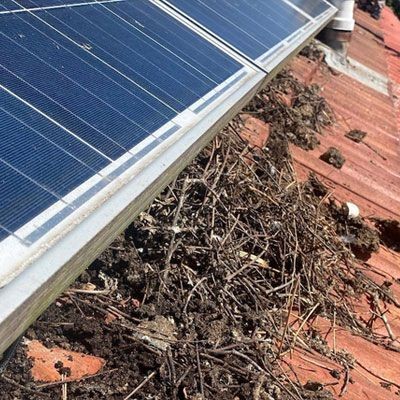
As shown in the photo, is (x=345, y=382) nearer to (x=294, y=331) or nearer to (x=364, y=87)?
(x=294, y=331)

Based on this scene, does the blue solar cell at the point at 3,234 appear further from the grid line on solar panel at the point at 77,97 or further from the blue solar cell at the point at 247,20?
the blue solar cell at the point at 247,20

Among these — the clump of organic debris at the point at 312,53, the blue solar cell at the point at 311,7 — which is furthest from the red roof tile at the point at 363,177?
the blue solar cell at the point at 311,7

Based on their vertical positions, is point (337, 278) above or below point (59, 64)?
below

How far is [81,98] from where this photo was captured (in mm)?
3410

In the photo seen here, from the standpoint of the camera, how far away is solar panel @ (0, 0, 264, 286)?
2.54 m

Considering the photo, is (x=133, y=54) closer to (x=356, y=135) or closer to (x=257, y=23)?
(x=257, y=23)

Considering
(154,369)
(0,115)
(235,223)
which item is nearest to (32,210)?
(0,115)

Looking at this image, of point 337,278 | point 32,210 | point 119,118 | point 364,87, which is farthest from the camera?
point 364,87

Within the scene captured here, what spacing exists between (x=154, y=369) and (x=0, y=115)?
1.62 metres

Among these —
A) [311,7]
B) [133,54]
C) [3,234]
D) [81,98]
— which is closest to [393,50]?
[311,7]

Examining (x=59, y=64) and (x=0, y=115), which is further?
(x=59, y=64)

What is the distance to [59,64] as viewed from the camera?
11.7 feet

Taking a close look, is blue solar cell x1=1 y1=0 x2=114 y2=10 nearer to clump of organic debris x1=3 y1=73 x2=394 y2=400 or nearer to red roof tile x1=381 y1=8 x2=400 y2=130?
clump of organic debris x1=3 y1=73 x2=394 y2=400

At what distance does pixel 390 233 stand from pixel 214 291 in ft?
8.21
